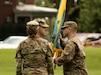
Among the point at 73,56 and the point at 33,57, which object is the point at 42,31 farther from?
the point at 73,56

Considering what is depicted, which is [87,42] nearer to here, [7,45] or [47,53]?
[7,45]

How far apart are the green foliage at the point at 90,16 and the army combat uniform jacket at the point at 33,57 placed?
6013 centimetres

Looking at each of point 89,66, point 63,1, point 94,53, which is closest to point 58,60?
point 63,1

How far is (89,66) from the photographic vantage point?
2742 cm

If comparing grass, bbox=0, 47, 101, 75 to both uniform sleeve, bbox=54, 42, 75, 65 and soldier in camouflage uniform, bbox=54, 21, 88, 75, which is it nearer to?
soldier in camouflage uniform, bbox=54, 21, 88, 75

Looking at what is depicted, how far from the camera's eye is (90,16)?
236 feet

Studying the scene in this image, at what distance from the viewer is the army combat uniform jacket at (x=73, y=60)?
9953mm

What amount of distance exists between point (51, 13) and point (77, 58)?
180 feet

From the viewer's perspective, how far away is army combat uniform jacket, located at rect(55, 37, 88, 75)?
9.95 m

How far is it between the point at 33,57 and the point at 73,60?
90 cm

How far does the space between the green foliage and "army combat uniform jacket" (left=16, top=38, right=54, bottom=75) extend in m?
60.1

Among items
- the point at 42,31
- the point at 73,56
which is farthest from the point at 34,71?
the point at 73,56

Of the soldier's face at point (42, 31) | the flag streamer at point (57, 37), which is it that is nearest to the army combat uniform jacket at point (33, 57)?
the soldier's face at point (42, 31)

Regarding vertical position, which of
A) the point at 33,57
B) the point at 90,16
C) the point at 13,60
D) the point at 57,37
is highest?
the point at 33,57
